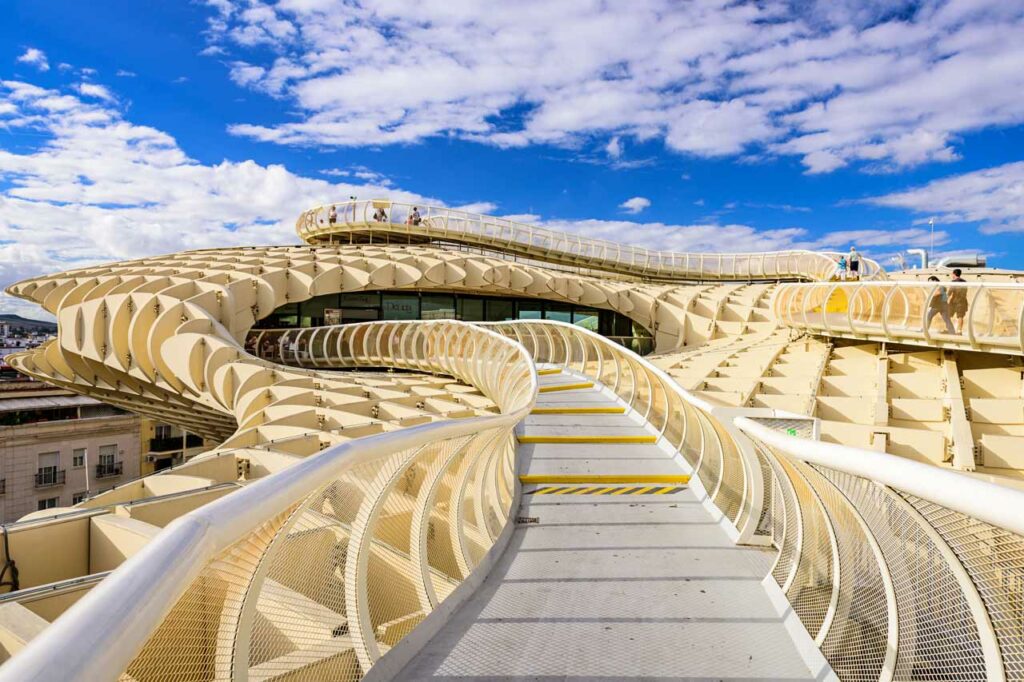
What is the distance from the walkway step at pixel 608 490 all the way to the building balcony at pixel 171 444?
1851 inches

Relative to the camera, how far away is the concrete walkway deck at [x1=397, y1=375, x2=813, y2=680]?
10.6ft

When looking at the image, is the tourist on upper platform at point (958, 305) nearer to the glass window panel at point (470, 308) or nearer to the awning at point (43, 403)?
the glass window panel at point (470, 308)

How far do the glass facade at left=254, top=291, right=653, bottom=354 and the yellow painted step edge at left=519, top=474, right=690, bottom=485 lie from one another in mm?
19892

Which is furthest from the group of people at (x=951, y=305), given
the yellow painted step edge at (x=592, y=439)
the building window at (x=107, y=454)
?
the building window at (x=107, y=454)

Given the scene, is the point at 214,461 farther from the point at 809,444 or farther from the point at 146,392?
the point at 146,392

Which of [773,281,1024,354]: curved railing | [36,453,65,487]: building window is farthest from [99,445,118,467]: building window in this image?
[773,281,1024,354]: curved railing

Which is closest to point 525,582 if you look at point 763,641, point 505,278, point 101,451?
point 763,641

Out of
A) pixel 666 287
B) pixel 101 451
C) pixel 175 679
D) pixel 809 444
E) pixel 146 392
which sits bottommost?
pixel 101 451

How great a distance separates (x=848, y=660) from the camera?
3100 mm

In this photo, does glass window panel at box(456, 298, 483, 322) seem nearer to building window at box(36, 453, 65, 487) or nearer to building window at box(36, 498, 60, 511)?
building window at box(36, 498, 60, 511)

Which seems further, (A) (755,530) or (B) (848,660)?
(A) (755,530)

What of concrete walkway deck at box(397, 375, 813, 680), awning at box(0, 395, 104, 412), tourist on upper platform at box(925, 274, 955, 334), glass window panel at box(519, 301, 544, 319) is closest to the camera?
concrete walkway deck at box(397, 375, 813, 680)

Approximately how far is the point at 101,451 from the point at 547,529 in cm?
4797

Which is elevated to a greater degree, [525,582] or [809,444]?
[809,444]
